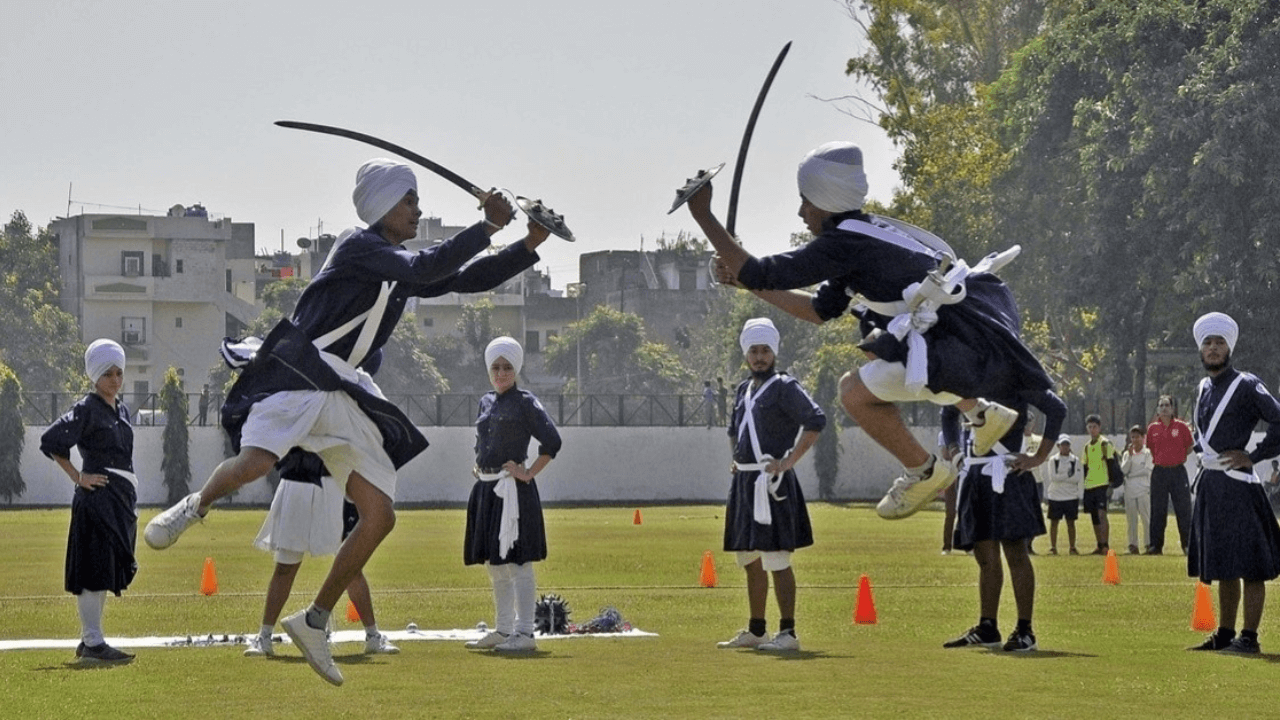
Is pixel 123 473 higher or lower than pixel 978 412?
lower

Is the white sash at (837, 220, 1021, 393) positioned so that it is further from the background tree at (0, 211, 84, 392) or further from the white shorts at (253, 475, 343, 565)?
the background tree at (0, 211, 84, 392)

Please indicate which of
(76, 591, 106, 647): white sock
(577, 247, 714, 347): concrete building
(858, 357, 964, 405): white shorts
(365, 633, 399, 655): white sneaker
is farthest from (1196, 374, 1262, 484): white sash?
(577, 247, 714, 347): concrete building

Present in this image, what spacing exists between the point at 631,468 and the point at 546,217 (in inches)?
2264

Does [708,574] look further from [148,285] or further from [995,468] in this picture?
[148,285]

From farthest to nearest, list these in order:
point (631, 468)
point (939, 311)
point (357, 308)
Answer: point (631, 468) → point (357, 308) → point (939, 311)

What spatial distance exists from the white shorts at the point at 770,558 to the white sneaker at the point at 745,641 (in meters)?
0.54

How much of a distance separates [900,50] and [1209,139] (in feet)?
53.4

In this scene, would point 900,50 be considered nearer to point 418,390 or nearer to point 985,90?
point 985,90

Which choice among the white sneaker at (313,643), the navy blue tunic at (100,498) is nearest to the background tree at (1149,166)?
the navy blue tunic at (100,498)

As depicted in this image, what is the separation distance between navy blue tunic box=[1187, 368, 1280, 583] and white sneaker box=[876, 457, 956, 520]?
5543 millimetres

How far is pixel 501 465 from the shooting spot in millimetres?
16859

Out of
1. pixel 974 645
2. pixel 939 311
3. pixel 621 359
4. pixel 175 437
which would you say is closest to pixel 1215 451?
pixel 974 645

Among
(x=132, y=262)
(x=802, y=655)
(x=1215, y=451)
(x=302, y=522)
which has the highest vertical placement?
(x=132, y=262)

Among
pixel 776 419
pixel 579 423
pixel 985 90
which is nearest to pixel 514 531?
pixel 776 419
